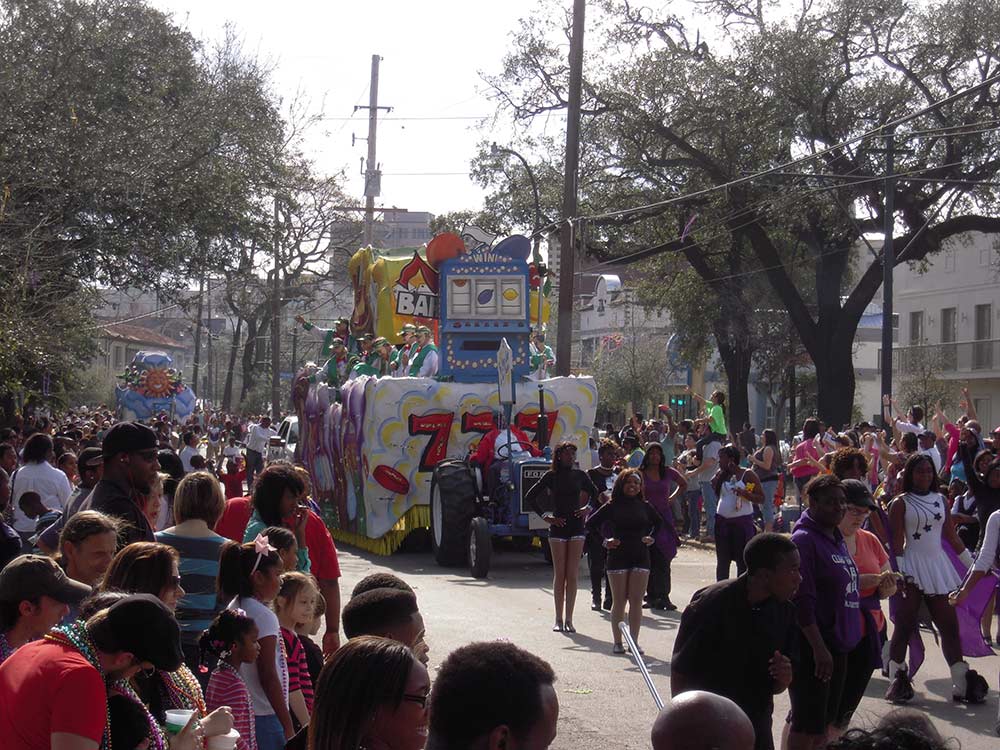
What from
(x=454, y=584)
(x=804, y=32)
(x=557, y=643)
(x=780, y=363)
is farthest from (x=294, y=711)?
(x=780, y=363)

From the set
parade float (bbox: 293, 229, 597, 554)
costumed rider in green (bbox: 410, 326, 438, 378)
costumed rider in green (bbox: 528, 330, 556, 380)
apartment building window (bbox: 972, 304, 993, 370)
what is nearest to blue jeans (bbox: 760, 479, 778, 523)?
parade float (bbox: 293, 229, 597, 554)

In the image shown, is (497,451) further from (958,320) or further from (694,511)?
(958,320)

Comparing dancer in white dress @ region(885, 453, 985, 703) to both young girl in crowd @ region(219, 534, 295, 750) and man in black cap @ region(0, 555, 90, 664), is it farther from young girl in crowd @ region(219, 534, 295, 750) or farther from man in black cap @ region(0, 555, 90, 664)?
man in black cap @ region(0, 555, 90, 664)

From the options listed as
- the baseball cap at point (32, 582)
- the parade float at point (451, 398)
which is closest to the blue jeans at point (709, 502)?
the parade float at point (451, 398)

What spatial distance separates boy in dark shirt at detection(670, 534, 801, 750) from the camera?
17.3 ft

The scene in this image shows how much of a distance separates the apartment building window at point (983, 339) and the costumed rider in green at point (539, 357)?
23.1 meters

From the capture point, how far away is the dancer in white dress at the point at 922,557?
356 inches

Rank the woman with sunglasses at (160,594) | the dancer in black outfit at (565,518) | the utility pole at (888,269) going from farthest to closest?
the utility pole at (888,269) → the dancer in black outfit at (565,518) → the woman with sunglasses at (160,594)

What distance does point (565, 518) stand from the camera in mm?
12117

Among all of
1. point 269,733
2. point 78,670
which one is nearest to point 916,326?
point 269,733

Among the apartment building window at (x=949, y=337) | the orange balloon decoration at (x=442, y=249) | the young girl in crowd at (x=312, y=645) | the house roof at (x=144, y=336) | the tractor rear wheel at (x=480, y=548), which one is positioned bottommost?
the tractor rear wheel at (x=480, y=548)

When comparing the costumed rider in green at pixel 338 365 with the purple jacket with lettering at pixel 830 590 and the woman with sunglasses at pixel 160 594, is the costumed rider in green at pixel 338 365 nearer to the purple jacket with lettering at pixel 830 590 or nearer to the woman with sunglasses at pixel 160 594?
the purple jacket with lettering at pixel 830 590

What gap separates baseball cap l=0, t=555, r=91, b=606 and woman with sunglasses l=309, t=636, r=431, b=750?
1768 millimetres

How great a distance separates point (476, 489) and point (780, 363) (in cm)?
2422
